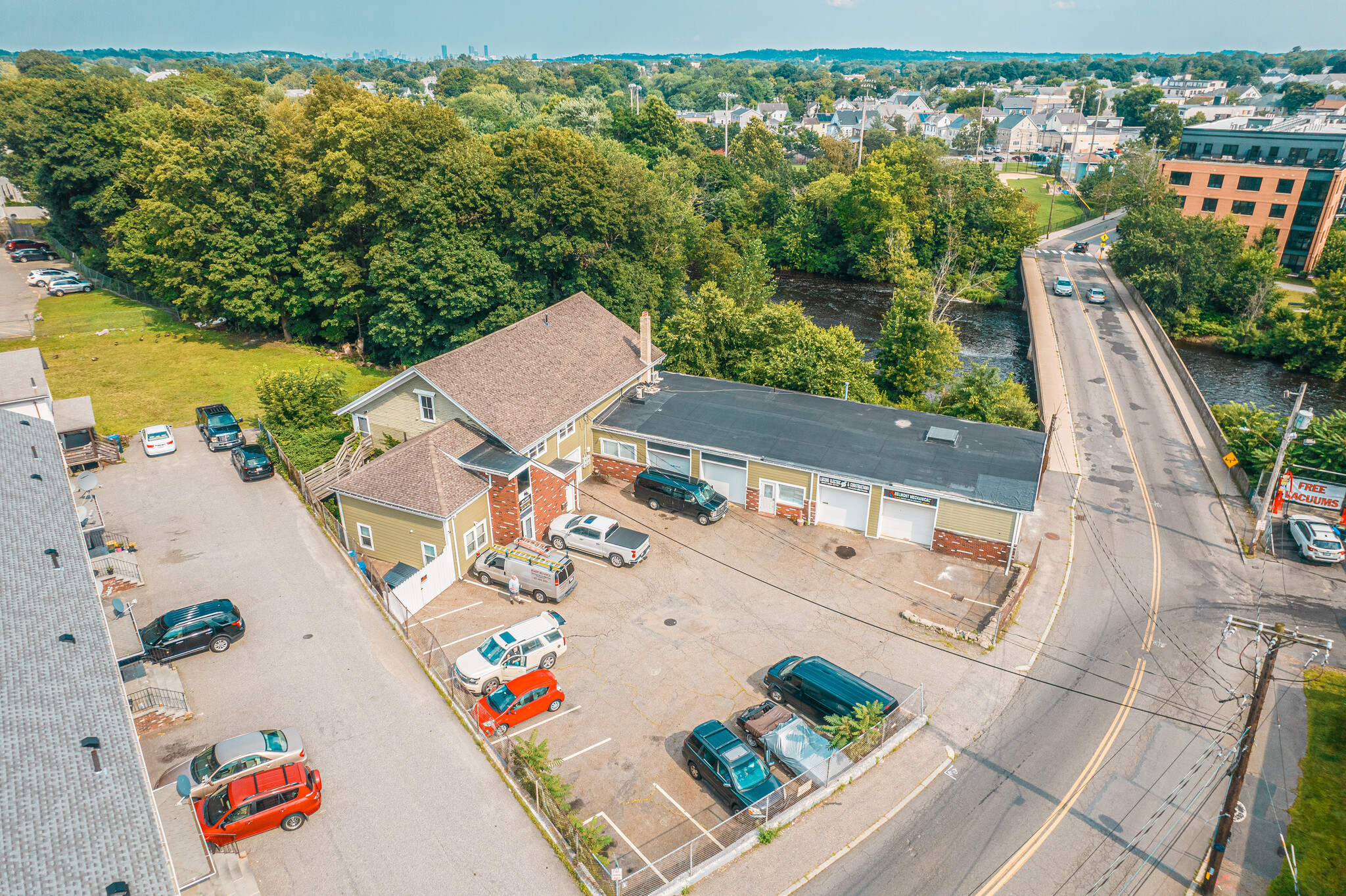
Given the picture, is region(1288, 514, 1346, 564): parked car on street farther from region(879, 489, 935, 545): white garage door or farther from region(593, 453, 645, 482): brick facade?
region(593, 453, 645, 482): brick facade

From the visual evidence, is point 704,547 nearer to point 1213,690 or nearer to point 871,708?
point 871,708

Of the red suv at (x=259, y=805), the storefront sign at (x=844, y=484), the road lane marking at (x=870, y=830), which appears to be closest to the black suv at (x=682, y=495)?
the storefront sign at (x=844, y=484)

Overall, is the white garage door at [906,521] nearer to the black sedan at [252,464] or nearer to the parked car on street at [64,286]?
the black sedan at [252,464]

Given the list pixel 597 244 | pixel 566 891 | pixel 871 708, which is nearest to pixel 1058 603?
pixel 871 708

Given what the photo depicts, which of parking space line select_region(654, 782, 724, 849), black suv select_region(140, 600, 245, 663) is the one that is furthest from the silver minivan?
parking space line select_region(654, 782, 724, 849)

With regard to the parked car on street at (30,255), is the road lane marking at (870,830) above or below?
below

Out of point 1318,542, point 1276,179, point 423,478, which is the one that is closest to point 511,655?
point 423,478

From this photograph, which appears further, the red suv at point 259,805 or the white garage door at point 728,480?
the white garage door at point 728,480
